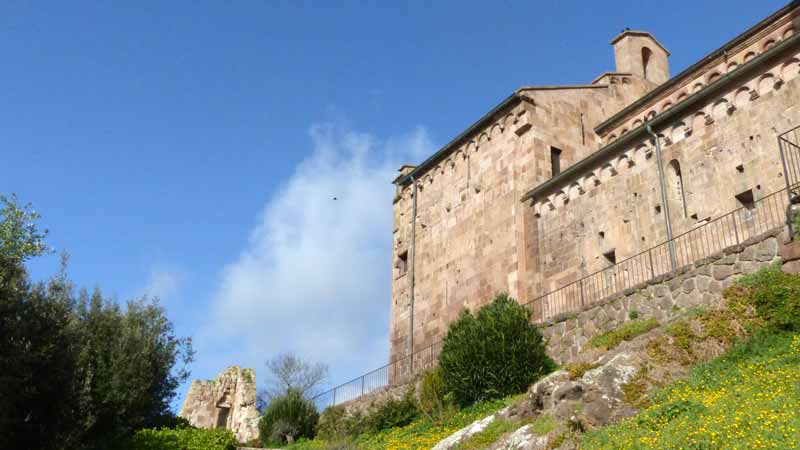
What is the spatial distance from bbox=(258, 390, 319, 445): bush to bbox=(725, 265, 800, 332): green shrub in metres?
14.1

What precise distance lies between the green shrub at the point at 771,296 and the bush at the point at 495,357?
16.3 ft

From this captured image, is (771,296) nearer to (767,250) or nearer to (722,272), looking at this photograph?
(767,250)

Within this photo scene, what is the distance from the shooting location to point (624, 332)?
15.6 metres

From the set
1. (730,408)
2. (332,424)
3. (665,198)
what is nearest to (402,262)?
(332,424)

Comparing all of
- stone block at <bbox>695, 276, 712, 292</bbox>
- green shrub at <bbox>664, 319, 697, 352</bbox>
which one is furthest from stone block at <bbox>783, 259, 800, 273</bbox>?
green shrub at <bbox>664, 319, 697, 352</bbox>

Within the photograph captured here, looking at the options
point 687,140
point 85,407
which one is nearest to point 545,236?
point 687,140

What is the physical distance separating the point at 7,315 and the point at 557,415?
10192 millimetres

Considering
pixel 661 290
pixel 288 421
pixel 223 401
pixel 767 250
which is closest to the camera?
pixel 767 250

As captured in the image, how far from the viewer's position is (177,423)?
67.5 ft

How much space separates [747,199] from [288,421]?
14853mm

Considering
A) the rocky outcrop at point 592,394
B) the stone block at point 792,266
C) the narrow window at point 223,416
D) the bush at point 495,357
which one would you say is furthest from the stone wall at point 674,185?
the narrow window at point 223,416

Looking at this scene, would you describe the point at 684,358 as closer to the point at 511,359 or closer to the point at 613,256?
the point at 511,359

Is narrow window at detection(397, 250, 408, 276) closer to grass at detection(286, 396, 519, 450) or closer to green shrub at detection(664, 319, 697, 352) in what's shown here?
grass at detection(286, 396, 519, 450)

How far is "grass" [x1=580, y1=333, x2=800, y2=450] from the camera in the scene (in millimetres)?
9000
